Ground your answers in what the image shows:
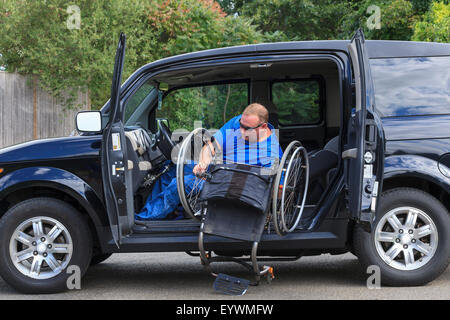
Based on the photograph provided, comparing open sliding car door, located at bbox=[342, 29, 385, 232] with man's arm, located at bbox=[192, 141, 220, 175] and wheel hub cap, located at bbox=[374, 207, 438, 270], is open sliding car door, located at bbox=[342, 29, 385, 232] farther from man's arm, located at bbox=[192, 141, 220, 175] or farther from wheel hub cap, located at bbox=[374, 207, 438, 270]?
man's arm, located at bbox=[192, 141, 220, 175]

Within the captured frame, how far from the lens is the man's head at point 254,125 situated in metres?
5.34

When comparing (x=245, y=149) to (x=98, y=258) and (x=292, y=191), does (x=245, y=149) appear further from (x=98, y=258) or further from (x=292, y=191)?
(x=98, y=258)

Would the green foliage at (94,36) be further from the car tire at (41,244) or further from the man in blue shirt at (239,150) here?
the car tire at (41,244)

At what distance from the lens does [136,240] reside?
5.18 m

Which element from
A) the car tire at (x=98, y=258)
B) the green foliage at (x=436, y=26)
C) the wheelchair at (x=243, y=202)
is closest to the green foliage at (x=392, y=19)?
the green foliage at (x=436, y=26)

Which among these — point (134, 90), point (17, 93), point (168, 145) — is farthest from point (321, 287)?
→ point (17, 93)

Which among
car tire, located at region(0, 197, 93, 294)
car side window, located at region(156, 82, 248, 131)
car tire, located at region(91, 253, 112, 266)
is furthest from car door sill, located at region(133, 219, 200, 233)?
car tire, located at region(91, 253, 112, 266)

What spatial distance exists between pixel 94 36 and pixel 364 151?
10.2 meters

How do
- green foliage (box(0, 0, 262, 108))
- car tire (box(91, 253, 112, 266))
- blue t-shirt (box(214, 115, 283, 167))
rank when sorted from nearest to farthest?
blue t-shirt (box(214, 115, 283, 167))
car tire (box(91, 253, 112, 266))
green foliage (box(0, 0, 262, 108))

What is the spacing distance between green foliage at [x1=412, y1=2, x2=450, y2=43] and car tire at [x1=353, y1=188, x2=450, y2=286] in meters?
8.07

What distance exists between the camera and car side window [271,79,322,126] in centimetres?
639

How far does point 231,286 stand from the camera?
504cm

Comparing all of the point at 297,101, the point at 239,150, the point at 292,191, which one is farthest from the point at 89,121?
the point at 297,101
